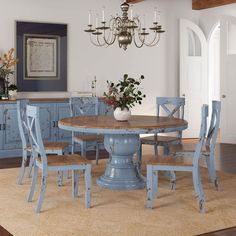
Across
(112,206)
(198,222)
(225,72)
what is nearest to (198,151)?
(198,222)

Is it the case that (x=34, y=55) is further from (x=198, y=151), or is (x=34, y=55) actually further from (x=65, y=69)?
(x=198, y=151)

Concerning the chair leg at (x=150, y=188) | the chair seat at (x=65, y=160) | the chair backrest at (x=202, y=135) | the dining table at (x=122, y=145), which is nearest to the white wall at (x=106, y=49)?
the dining table at (x=122, y=145)

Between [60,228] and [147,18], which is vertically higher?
[147,18]

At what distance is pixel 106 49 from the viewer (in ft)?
26.1

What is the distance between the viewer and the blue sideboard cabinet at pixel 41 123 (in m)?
6.59

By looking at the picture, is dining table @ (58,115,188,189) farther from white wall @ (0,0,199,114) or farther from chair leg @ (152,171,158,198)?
white wall @ (0,0,199,114)

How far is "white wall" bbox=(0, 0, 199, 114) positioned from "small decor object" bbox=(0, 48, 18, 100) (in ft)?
0.56

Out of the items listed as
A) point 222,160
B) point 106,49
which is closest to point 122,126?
point 222,160

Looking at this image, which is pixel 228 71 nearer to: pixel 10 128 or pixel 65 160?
pixel 10 128

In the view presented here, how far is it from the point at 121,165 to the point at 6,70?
284 centimetres

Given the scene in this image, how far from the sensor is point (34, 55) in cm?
724

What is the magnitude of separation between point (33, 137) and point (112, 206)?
91cm

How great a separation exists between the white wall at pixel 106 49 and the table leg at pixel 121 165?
9.49ft

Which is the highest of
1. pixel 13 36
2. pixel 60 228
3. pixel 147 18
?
pixel 147 18
